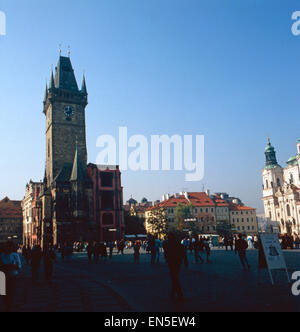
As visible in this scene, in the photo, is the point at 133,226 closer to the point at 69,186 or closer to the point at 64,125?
the point at 69,186

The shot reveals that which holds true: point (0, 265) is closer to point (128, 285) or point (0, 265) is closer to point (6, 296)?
point (6, 296)

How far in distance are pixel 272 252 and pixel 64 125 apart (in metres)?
64.2

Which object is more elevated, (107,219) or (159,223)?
(107,219)

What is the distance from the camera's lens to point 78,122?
73.3 metres

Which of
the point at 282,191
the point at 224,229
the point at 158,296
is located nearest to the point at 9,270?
the point at 158,296

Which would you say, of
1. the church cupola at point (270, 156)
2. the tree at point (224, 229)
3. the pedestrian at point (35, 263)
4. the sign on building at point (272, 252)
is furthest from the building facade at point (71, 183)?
the church cupola at point (270, 156)

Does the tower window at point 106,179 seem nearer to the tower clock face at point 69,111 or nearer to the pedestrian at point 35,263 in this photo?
the tower clock face at point 69,111

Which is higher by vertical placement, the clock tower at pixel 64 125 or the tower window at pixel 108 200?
the clock tower at pixel 64 125

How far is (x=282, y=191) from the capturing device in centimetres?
10944

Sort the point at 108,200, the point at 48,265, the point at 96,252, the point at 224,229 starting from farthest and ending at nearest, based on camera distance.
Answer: the point at 224,229, the point at 108,200, the point at 96,252, the point at 48,265

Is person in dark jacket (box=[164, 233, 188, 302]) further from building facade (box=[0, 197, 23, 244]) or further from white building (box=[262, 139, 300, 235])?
building facade (box=[0, 197, 23, 244])

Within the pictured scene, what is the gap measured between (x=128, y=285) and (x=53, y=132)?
61316 mm

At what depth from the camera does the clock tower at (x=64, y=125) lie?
70188 mm
